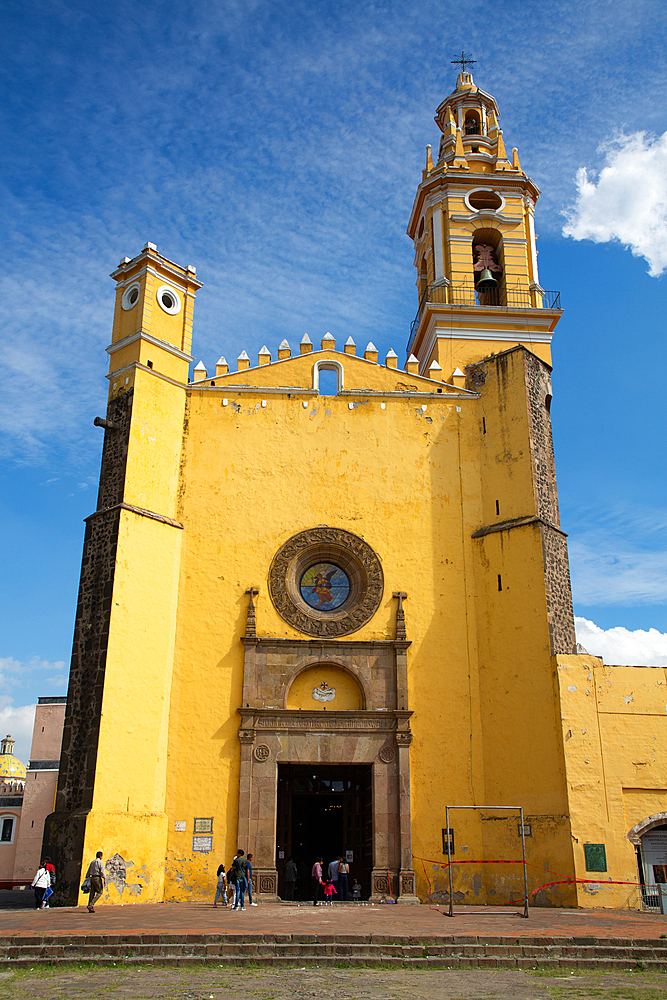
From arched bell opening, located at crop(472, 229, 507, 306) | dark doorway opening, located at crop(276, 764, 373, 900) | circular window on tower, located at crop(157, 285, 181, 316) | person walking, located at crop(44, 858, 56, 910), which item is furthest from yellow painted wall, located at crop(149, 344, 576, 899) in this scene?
arched bell opening, located at crop(472, 229, 507, 306)

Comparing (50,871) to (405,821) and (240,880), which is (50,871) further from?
(405,821)

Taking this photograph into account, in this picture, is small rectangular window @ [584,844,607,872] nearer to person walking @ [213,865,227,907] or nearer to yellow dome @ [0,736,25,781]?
person walking @ [213,865,227,907]

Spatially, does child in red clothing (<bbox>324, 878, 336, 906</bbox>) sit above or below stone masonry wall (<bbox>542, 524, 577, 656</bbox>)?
below

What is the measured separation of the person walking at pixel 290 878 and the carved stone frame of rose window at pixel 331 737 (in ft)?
2.26

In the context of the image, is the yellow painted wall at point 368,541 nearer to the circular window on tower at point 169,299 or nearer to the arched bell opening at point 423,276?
the circular window on tower at point 169,299

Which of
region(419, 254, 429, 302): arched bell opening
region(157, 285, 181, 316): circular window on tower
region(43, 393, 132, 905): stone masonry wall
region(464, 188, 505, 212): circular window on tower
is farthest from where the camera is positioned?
region(419, 254, 429, 302): arched bell opening

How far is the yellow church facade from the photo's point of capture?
16031 millimetres

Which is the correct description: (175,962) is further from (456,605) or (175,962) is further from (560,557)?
(560,557)

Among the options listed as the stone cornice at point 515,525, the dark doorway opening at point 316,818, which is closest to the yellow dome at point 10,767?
the dark doorway opening at point 316,818

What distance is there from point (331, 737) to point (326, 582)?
3317mm

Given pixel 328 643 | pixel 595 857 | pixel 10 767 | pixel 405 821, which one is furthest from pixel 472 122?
pixel 10 767

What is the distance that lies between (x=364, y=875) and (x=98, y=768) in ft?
18.1

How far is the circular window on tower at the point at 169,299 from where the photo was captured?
1961 cm

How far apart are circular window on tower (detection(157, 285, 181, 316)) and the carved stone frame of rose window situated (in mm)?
6737
